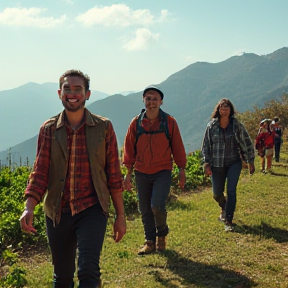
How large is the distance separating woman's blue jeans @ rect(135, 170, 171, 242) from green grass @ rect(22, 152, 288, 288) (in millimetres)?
410

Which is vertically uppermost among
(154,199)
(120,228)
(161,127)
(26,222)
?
(161,127)

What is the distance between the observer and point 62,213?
10.5ft

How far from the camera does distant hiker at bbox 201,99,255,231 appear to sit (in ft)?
22.2

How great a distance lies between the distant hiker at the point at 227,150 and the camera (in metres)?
Answer: 6.75

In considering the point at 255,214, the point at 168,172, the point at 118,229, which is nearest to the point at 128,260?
the point at 168,172

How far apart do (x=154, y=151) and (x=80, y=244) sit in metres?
2.59

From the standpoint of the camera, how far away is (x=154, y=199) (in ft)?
17.7

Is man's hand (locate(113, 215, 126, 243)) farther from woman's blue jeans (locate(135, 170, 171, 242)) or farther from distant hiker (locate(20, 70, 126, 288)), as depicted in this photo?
woman's blue jeans (locate(135, 170, 171, 242))

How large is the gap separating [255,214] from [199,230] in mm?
1827

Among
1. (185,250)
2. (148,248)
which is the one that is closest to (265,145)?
(185,250)

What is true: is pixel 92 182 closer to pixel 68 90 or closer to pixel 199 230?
pixel 68 90

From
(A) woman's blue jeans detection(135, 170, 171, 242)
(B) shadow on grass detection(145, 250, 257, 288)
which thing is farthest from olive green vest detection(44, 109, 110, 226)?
(A) woman's blue jeans detection(135, 170, 171, 242)

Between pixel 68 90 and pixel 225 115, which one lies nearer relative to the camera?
pixel 68 90

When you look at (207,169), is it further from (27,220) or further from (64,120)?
(27,220)
